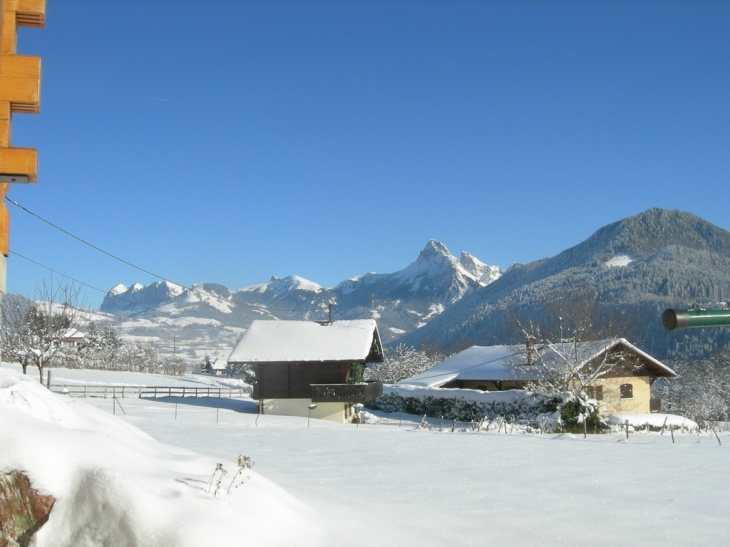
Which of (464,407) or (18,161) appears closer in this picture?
(18,161)

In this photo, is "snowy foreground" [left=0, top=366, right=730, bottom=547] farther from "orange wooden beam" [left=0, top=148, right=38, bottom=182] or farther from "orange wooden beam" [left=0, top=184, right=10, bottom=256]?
"orange wooden beam" [left=0, top=148, right=38, bottom=182]

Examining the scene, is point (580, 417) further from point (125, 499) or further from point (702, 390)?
point (702, 390)

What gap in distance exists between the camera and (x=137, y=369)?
108188 millimetres

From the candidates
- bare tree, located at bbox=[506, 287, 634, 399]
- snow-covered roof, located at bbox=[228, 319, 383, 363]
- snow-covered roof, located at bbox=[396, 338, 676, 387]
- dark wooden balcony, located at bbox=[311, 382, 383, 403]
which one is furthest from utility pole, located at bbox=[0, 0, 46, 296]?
dark wooden balcony, located at bbox=[311, 382, 383, 403]

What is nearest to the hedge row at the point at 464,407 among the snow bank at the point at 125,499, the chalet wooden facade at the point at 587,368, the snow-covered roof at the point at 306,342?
the chalet wooden facade at the point at 587,368

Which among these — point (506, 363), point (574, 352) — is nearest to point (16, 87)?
point (574, 352)

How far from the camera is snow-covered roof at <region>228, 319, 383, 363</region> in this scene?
38156mm

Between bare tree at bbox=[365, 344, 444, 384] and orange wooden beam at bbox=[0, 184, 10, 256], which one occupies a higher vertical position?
orange wooden beam at bbox=[0, 184, 10, 256]

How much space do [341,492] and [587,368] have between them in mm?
28193

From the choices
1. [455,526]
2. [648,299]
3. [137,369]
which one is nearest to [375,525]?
[455,526]

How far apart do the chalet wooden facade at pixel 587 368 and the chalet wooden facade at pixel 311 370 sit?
22.7 ft

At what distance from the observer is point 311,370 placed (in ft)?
127

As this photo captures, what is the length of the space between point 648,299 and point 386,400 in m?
113

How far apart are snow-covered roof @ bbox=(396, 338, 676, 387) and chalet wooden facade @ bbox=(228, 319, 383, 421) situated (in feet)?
23.3
